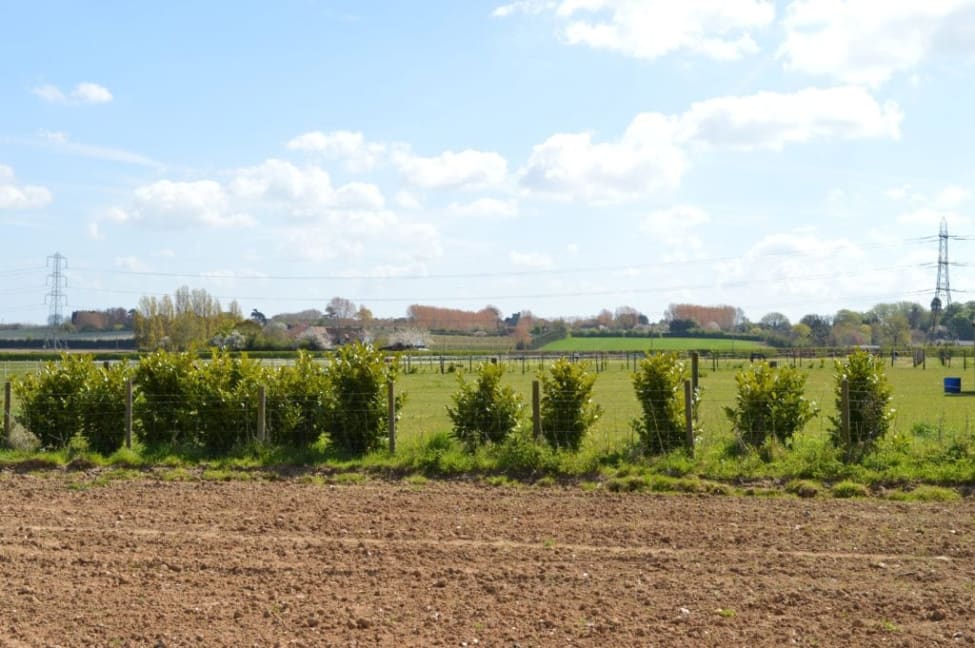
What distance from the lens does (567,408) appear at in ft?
52.7

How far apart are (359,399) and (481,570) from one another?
8517 millimetres

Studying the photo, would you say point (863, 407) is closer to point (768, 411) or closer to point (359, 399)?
point (768, 411)

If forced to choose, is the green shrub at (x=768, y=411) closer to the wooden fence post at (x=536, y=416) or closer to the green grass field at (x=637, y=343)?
the wooden fence post at (x=536, y=416)

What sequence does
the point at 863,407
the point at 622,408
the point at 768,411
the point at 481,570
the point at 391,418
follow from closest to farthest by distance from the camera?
the point at 481,570
the point at 863,407
the point at 768,411
the point at 391,418
the point at 622,408

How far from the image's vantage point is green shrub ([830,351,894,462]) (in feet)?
49.8

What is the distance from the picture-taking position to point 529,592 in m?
7.96

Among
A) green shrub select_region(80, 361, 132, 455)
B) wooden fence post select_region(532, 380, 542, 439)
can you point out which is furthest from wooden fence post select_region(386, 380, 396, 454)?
green shrub select_region(80, 361, 132, 455)

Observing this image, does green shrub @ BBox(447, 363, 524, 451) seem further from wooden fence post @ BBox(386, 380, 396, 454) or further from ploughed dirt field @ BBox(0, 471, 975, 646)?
ploughed dirt field @ BBox(0, 471, 975, 646)

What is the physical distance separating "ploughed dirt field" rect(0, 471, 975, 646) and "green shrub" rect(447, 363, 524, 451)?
310cm

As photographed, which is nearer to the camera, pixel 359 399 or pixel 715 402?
pixel 359 399

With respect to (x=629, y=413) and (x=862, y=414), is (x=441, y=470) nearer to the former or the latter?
(x=862, y=414)

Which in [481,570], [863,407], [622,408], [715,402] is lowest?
[481,570]

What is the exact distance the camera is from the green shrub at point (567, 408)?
1598cm

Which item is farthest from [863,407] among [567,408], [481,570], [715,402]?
[715,402]
